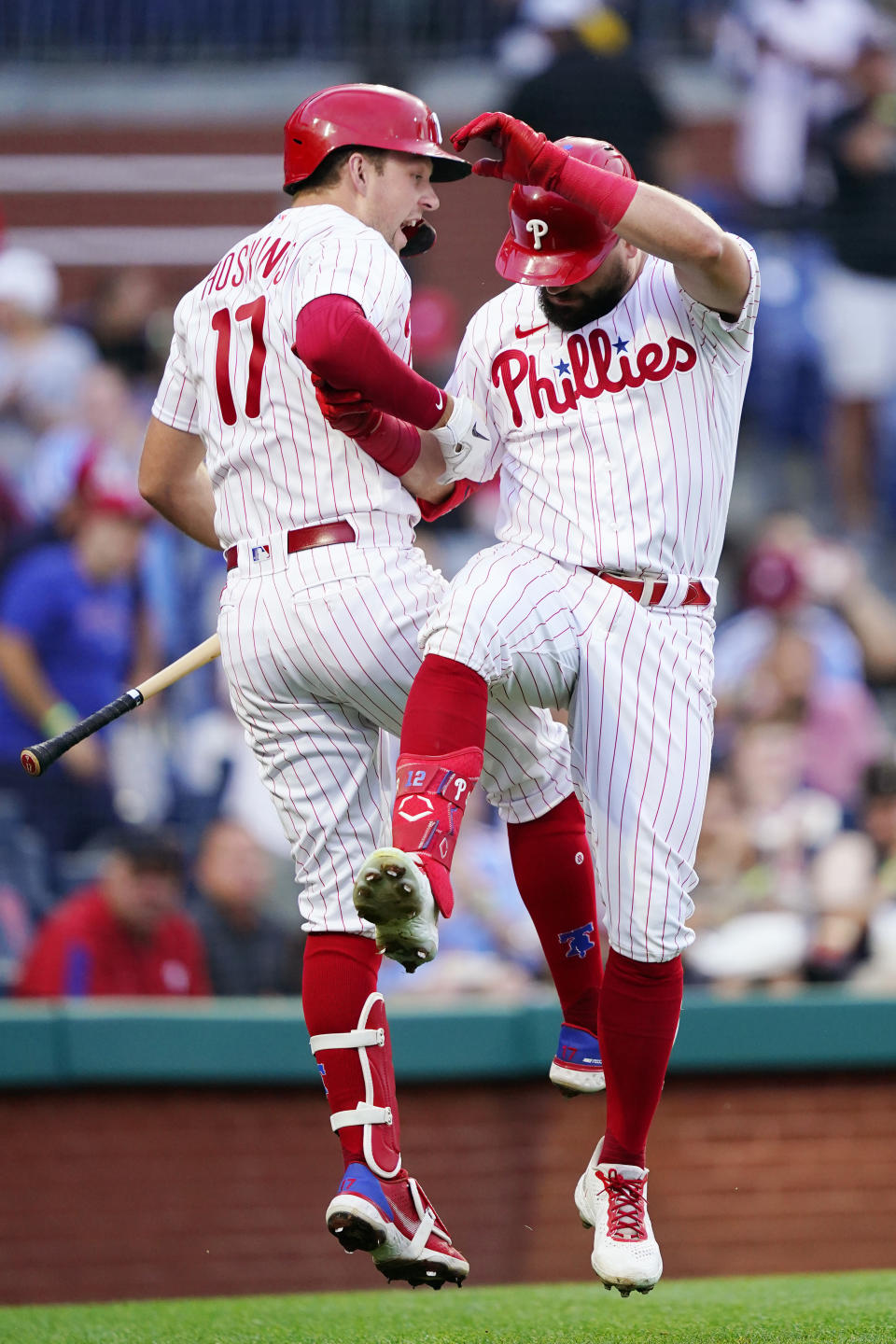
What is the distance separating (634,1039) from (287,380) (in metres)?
1.28

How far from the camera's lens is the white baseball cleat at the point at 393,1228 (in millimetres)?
2879

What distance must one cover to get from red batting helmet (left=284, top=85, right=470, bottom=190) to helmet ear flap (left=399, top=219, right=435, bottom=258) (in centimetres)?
15

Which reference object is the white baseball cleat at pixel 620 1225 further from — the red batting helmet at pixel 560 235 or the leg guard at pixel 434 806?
the red batting helmet at pixel 560 235

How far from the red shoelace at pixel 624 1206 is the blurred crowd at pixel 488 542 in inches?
108

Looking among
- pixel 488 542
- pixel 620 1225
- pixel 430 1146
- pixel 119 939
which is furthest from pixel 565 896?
pixel 488 542

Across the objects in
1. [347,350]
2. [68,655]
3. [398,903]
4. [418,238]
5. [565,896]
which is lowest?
[68,655]

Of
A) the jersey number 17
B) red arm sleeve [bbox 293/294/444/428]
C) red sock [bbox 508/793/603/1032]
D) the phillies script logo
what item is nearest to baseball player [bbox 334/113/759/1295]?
the phillies script logo

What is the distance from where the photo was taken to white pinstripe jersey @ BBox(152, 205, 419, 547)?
2980 mm

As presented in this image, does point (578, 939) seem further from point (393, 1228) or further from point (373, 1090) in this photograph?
point (393, 1228)

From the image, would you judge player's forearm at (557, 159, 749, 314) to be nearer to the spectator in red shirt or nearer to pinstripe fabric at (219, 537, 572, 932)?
pinstripe fabric at (219, 537, 572, 932)

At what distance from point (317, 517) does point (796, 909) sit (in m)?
3.62

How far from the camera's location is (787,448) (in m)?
7.94

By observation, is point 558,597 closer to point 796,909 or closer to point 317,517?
point 317,517

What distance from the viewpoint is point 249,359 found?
3053 mm
